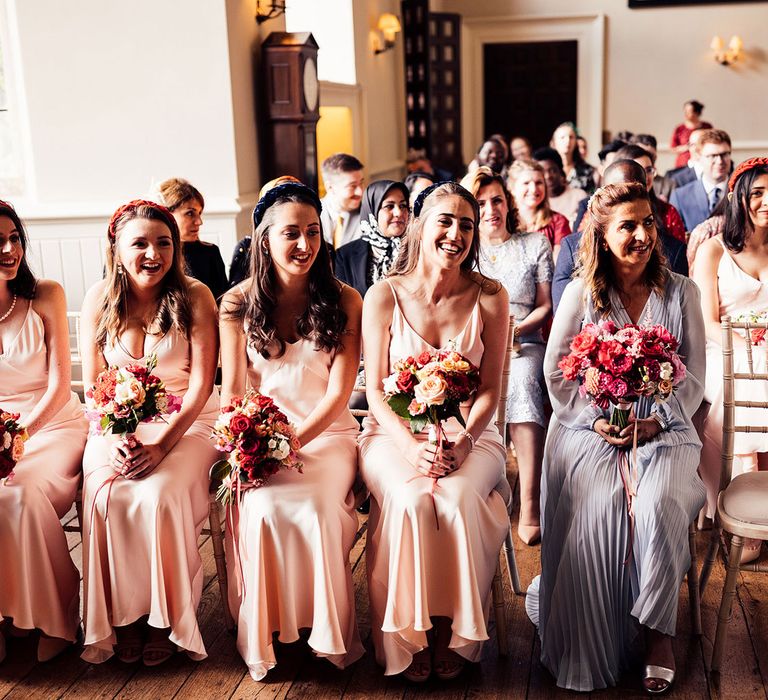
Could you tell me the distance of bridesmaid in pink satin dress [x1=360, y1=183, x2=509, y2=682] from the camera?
281 centimetres

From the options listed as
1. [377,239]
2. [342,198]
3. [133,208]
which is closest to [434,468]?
[133,208]

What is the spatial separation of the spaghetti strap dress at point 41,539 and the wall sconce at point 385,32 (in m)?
9.05

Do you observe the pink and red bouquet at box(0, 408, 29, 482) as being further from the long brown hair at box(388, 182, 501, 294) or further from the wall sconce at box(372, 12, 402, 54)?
the wall sconce at box(372, 12, 402, 54)

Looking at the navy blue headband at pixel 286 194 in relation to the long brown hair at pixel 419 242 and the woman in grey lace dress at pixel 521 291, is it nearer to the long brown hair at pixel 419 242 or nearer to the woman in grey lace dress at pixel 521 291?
the long brown hair at pixel 419 242

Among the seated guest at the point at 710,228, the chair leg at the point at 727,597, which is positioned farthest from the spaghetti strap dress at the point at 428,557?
the seated guest at the point at 710,228

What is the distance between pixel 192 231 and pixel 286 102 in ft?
8.79

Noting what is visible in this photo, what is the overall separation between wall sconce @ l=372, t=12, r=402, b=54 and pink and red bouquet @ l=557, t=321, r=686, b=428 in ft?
30.2

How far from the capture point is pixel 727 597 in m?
2.82

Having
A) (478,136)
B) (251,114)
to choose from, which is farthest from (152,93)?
(478,136)

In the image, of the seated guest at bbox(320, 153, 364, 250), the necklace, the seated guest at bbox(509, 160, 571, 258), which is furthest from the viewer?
the seated guest at bbox(320, 153, 364, 250)

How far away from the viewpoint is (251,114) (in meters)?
6.95

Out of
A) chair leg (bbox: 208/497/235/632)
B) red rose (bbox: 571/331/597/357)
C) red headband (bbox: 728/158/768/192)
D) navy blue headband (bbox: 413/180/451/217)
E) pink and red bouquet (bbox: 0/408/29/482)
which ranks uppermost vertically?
red headband (bbox: 728/158/768/192)

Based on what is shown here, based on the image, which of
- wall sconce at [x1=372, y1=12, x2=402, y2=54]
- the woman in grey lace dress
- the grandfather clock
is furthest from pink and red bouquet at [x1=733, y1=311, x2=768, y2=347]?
wall sconce at [x1=372, y1=12, x2=402, y2=54]

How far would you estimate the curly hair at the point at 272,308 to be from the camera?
3223 millimetres
